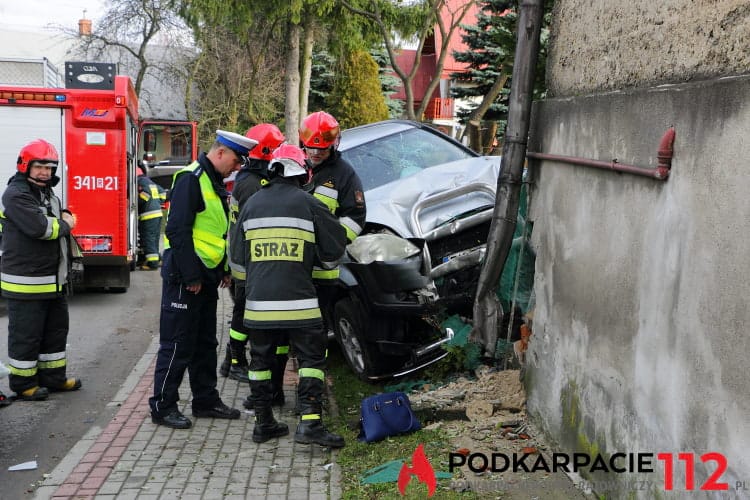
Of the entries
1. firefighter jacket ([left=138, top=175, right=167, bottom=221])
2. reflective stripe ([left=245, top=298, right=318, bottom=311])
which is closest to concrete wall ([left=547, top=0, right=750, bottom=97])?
reflective stripe ([left=245, top=298, right=318, bottom=311])

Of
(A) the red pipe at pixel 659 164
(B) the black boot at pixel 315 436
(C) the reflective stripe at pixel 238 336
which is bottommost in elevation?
(B) the black boot at pixel 315 436

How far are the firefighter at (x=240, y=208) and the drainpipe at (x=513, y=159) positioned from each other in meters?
1.55

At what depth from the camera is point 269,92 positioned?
100ft

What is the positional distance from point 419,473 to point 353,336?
2.14 m

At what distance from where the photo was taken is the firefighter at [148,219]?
522 inches

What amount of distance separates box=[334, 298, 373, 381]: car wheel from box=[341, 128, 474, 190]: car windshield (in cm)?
146

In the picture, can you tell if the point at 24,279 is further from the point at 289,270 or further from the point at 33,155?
the point at 289,270

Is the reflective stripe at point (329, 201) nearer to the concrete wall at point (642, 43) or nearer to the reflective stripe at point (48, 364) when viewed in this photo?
the concrete wall at point (642, 43)

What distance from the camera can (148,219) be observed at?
43.9 ft

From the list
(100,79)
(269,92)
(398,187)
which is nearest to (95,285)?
(100,79)

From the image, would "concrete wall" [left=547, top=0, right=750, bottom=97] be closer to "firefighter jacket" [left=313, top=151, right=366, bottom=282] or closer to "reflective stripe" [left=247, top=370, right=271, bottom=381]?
"firefighter jacket" [left=313, top=151, right=366, bottom=282]

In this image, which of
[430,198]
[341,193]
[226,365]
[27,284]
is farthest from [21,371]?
[430,198]

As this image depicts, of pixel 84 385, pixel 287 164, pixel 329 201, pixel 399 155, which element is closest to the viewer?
pixel 287 164

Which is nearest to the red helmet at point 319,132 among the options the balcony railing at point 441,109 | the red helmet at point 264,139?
the red helmet at point 264,139
